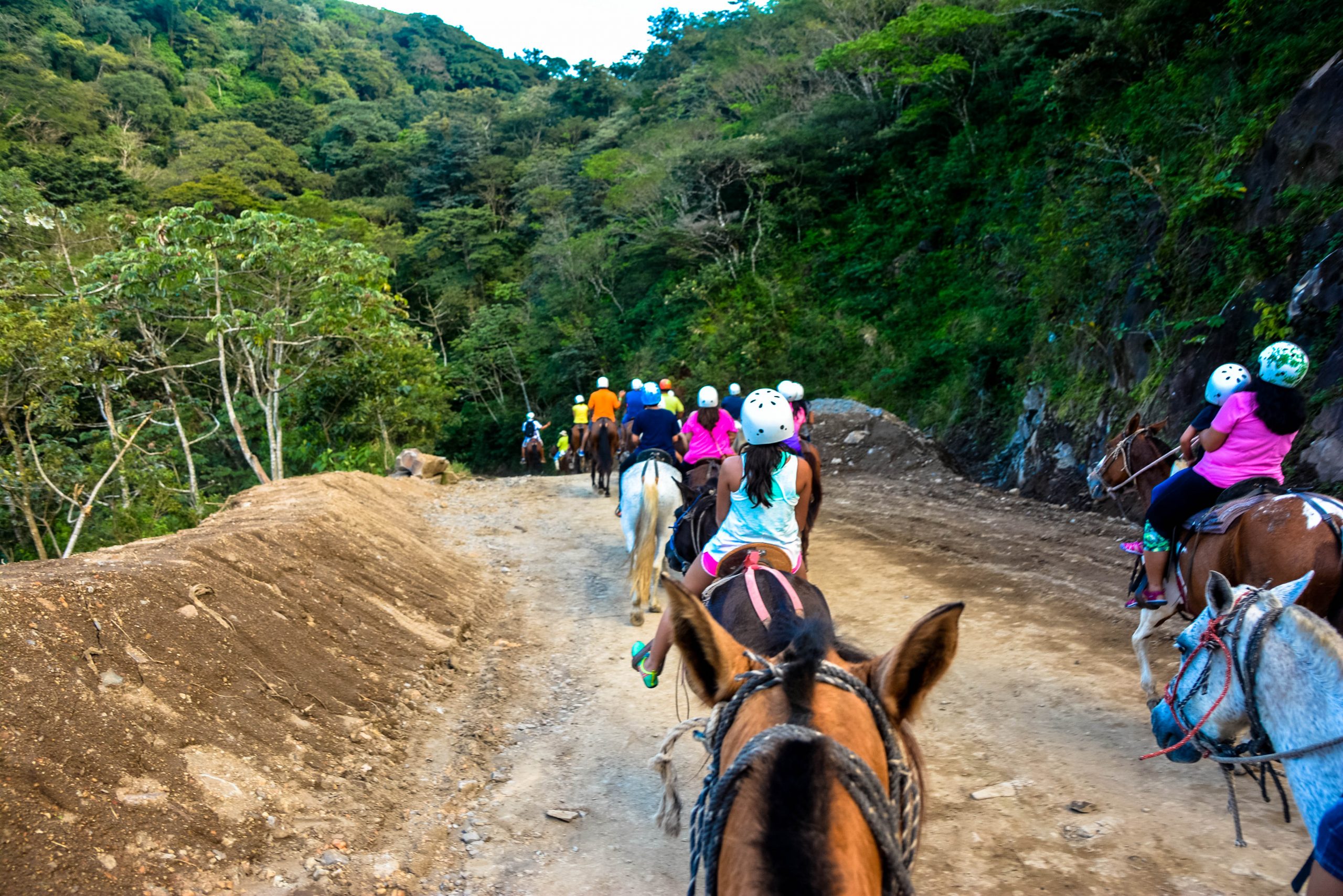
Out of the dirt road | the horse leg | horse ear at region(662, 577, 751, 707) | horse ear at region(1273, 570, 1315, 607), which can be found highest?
horse ear at region(1273, 570, 1315, 607)

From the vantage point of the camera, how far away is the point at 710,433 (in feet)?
25.7

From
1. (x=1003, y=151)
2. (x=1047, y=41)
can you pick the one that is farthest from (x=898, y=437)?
(x=1047, y=41)

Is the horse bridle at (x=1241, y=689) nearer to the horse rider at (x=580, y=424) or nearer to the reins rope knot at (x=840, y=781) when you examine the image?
the reins rope knot at (x=840, y=781)

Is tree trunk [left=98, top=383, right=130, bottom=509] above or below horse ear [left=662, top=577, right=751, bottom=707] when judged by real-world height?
below

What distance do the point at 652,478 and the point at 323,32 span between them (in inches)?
3707

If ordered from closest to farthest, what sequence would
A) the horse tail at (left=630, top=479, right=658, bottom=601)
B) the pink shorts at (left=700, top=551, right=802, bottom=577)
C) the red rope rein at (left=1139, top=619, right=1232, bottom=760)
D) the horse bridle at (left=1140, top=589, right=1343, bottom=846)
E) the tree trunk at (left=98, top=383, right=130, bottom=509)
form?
the horse bridle at (left=1140, top=589, right=1343, bottom=846) < the red rope rein at (left=1139, top=619, right=1232, bottom=760) < the pink shorts at (left=700, top=551, right=802, bottom=577) < the horse tail at (left=630, top=479, right=658, bottom=601) < the tree trunk at (left=98, top=383, right=130, bottom=509)

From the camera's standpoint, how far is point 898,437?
13.8m

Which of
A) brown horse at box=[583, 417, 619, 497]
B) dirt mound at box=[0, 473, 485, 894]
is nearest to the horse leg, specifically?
dirt mound at box=[0, 473, 485, 894]

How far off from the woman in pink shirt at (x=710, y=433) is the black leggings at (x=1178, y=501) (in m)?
3.93

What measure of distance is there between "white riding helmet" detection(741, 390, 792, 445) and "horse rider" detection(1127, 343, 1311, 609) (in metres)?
2.66

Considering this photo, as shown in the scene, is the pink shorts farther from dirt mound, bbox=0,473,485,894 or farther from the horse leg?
the horse leg

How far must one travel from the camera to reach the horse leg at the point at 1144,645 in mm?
4699

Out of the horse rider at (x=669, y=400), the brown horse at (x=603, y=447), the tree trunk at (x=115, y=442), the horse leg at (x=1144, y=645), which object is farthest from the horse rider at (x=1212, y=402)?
the tree trunk at (x=115, y=442)

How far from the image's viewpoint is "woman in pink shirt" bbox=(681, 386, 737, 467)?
7785 millimetres
